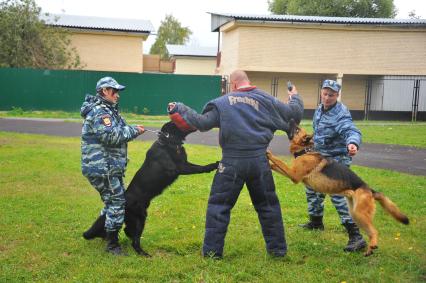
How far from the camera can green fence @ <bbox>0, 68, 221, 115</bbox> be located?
949 inches

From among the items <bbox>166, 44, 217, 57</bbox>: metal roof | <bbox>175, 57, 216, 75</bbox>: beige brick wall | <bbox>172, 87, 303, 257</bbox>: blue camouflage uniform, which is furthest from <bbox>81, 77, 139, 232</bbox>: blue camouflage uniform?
<bbox>175, 57, 216, 75</bbox>: beige brick wall

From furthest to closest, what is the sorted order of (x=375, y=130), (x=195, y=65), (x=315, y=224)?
1. (x=195, y=65)
2. (x=375, y=130)
3. (x=315, y=224)

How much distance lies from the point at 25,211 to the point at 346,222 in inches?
179

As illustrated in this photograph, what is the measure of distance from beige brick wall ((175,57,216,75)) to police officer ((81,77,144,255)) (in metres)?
35.6

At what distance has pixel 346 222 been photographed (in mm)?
5578

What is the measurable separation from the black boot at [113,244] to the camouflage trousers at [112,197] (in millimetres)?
69

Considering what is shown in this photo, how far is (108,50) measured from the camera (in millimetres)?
29422

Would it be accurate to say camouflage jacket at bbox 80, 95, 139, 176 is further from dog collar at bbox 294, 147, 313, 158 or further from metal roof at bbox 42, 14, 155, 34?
metal roof at bbox 42, 14, 155, 34

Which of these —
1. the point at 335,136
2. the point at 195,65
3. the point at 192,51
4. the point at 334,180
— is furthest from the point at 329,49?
the point at 334,180

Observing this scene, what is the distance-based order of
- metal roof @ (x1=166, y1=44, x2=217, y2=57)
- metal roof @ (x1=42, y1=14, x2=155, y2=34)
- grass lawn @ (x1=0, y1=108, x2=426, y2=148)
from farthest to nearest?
metal roof @ (x1=166, y1=44, x2=217, y2=57) < metal roof @ (x1=42, y1=14, x2=155, y2=34) < grass lawn @ (x1=0, y1=108, x2=426, y2=148)

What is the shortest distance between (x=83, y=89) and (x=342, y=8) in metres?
29.4

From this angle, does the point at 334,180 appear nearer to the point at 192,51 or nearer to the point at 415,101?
the point at 415,101

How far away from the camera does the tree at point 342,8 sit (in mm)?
43031

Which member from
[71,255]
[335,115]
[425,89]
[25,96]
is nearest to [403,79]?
[425,89]
